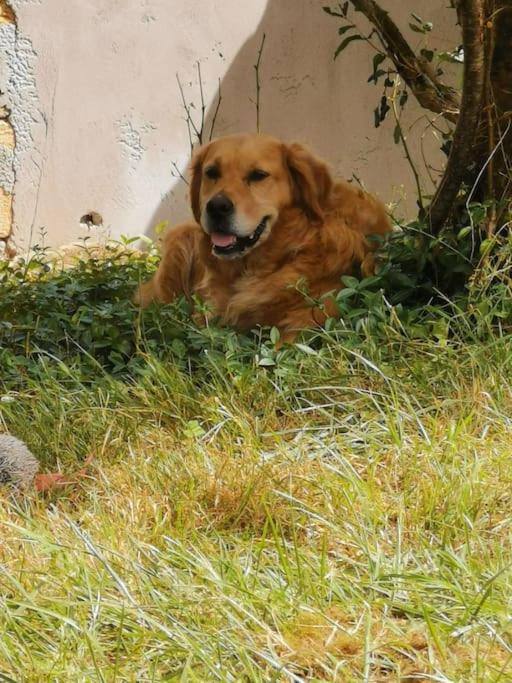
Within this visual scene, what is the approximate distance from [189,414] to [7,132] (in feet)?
15.0

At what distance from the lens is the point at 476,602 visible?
6.86 feet

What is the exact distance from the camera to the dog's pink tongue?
14.4 feet

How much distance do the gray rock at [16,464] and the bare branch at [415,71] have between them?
221cm

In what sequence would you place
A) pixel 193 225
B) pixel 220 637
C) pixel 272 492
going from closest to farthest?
pixel 220 637
pixel 272 492
pixel 193 225

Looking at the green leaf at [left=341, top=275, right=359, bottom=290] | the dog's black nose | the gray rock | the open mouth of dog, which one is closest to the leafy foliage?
the green leaf at [left=341, top=275, right=359, bottom=290]

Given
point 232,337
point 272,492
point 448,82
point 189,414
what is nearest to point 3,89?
point 448,82

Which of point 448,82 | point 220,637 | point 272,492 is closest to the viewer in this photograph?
point 220,637

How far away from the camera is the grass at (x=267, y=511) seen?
6.61 ft

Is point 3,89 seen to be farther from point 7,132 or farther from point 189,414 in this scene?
point 189,414

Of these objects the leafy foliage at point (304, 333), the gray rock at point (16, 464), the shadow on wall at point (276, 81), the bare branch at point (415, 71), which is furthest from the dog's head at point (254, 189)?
the shadow on wall at point (276, 81)

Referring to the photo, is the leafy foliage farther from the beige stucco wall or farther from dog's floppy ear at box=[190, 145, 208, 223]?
the beige stucco wall

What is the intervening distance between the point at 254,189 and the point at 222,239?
231mm

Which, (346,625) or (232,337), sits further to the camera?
(232,337)

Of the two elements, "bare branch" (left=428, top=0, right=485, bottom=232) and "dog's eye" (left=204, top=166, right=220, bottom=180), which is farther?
"dog's eye" (left=204, top=166, right=220, bottom=180)
